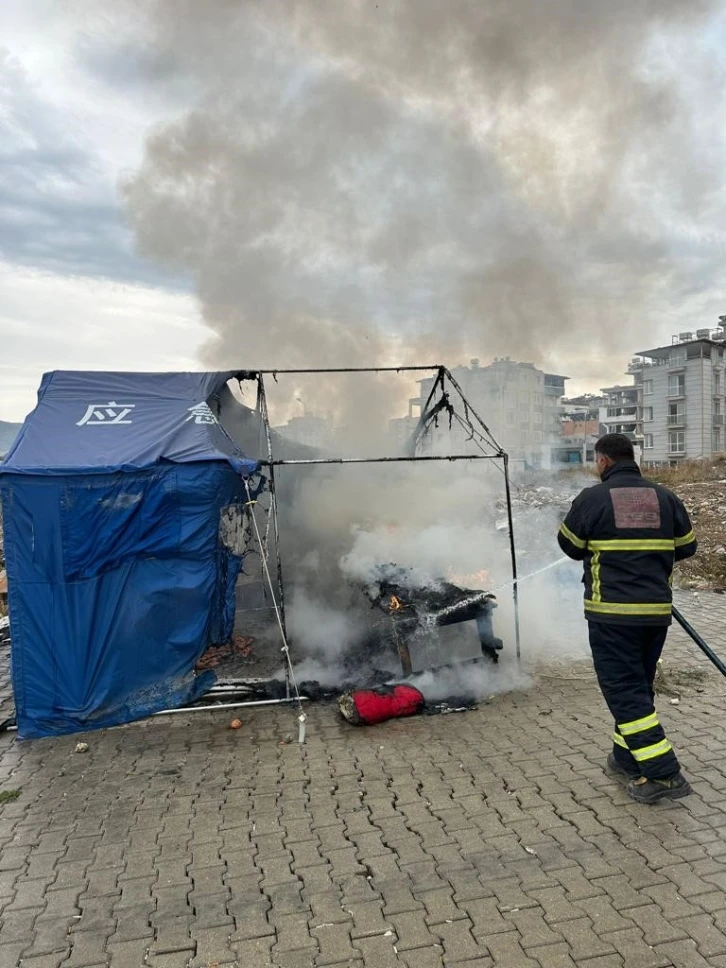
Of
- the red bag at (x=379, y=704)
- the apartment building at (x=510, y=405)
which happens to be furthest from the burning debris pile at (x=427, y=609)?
the apartment building at (x=510, y=405)

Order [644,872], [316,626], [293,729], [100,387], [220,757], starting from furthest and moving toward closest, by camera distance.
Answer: [316,626] < [100,387] < [293,729] < [220,757] < [644,872]

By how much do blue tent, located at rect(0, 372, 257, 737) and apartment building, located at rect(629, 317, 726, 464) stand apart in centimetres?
4696

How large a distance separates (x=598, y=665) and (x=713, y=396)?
2021 inches

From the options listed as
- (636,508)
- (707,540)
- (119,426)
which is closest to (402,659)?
(636,508)

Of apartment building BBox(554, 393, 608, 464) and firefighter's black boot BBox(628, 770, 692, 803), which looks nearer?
firefighter's black boot BBox(628, 770, 692, 803)

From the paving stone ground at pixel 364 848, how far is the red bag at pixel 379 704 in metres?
0.11

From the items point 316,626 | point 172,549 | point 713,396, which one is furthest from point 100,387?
point 713,396

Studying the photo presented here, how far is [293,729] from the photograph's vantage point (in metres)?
4.75

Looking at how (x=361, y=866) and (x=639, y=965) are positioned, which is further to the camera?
(x=361, y=866)

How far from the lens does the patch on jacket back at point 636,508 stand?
3.51 m

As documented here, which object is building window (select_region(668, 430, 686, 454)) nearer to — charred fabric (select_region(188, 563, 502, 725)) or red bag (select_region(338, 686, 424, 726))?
charred fabric (select_region(188, 563, 502, 725))

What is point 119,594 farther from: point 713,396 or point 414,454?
point 713,396

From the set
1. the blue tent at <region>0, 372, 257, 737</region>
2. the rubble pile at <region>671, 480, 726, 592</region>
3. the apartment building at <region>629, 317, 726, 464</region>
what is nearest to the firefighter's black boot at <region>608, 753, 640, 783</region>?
the blue tent at <region>0, 372, 257, 737</region>

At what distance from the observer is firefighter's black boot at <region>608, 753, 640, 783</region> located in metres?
3.61
